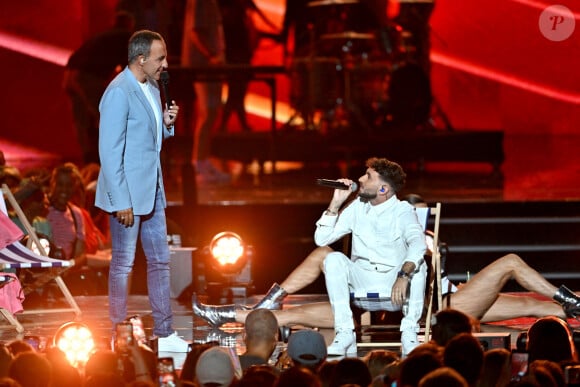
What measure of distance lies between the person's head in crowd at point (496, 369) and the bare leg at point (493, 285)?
210 cm

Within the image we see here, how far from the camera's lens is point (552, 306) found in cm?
754

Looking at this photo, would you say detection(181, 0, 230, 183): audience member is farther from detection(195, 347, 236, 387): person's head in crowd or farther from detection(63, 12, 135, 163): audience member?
detection(195, 347, 236, 387): person's head in crowd

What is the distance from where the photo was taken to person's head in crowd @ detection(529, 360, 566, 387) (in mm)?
4961

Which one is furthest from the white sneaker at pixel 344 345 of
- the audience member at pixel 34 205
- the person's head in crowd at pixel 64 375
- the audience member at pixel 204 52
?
the audience member at pixel 204 52

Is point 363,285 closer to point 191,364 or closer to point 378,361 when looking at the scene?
point 378,361

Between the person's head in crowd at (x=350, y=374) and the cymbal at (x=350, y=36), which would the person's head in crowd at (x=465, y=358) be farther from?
the cymbal at (x=350, y=36)

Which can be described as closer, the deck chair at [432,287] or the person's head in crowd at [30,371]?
the person's head in crowd at [30,371]

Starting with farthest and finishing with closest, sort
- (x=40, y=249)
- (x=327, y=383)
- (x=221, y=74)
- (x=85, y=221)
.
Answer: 1. (x=221, y=74)
2. (x=85, y=221)
3. (x=40, y=249)
4. (x=327, y=383)

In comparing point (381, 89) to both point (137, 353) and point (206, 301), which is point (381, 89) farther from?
point (137, 353)

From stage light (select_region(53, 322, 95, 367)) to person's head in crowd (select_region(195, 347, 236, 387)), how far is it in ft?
3.95

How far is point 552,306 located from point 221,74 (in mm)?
4970

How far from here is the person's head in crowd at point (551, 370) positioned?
4961 millimetres

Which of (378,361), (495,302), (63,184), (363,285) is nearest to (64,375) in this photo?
(378,361)

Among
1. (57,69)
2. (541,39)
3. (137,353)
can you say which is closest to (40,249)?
(137,353)
